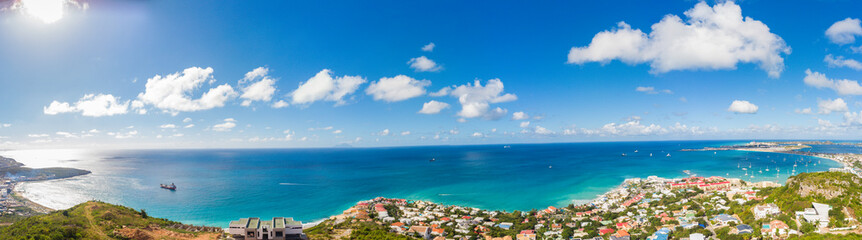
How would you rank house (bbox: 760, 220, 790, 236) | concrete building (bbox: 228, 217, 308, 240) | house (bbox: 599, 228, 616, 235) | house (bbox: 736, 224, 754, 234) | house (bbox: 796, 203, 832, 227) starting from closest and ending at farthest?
concrete building (bbox: 228, 217, 308, 240) < house (bbox: 796, 203, 832, 227) < house (bbox: 760, 220, 790, 236) < house (bbox: 736, 224, 754, 234) < house (bbox: 599, 228, 616, 235)

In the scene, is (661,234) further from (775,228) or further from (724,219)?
(775,228)

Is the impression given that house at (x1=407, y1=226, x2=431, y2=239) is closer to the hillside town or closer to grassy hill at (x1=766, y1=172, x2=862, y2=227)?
the hillside town

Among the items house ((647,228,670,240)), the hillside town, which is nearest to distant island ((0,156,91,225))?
the hillside town

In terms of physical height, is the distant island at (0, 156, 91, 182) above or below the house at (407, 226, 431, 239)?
above

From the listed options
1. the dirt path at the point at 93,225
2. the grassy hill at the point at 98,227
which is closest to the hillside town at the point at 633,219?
the grassy hill at the point at 98,227

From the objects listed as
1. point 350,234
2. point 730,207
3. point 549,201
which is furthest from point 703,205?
point 350,234

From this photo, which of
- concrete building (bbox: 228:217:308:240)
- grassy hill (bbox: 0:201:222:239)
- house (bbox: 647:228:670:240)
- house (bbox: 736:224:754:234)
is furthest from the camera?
house (bbox: 647:228:670:240)

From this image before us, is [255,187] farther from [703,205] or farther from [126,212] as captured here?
[703,205]
